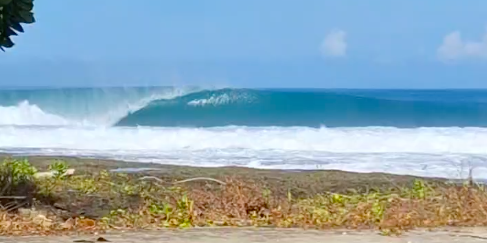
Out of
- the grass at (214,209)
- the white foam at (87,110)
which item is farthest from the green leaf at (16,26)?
the white foam at (87,110)

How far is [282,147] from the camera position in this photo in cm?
2158

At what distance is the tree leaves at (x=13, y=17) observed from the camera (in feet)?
22.0

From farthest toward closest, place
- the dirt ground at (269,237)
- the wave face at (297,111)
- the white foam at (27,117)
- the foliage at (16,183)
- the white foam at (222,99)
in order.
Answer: the white foam at (222,99) → the wave face at (297,111) → the white foam at (27,117) → the foliage at (16,183) → the dirt ground at (269,237)

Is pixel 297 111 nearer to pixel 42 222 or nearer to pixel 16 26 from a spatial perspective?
pixel 16 26

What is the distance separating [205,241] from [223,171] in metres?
7.80

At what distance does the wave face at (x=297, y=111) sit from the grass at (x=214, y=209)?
77.7 ft

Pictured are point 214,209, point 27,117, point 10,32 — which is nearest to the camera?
point 10,32

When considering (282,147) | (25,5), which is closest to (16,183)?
(25,5)

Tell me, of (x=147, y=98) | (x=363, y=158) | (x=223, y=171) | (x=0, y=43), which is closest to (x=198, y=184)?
(x=223, y=171)

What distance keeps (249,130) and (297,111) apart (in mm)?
12388

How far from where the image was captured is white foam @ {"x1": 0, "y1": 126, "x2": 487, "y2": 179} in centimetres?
1602

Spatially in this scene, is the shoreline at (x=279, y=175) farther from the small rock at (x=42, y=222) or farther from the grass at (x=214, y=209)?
the small rock at (x=42, y=222)

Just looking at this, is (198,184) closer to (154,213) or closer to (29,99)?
(154,213)

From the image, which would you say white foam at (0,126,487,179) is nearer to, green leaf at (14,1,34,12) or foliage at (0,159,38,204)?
foliage at (0,159,38,204)
